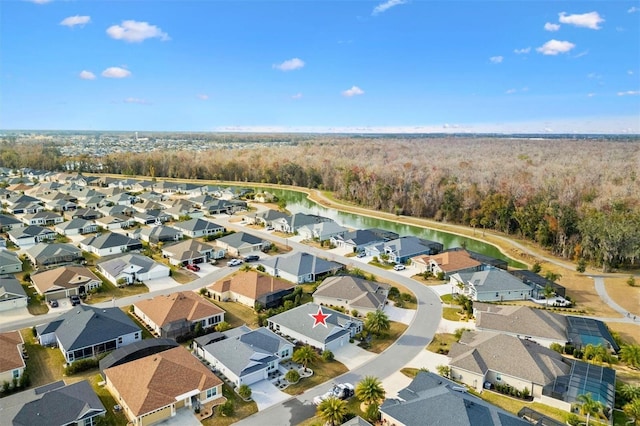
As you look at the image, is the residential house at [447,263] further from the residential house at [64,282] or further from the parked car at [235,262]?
the residential house at [64,282]

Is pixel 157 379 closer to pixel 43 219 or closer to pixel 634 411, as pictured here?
pixel 634 411

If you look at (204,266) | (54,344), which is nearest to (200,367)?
(54,344)

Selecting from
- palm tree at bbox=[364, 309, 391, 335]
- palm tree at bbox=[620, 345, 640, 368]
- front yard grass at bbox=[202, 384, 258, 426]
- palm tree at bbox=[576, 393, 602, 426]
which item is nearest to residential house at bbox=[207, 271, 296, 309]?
palm tree at bbox=[364, 309, 391, 335]

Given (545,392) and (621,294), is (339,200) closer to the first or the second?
(621,294)

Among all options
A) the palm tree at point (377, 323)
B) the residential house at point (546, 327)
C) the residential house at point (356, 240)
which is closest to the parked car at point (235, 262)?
the residential house at point (356, 240)

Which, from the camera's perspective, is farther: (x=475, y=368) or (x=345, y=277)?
(x=345, y=277)

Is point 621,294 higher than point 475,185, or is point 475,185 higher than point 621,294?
point 475,185

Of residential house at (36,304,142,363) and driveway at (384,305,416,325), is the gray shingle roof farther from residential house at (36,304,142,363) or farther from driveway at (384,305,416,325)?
driveway at (384,305,416,325)
